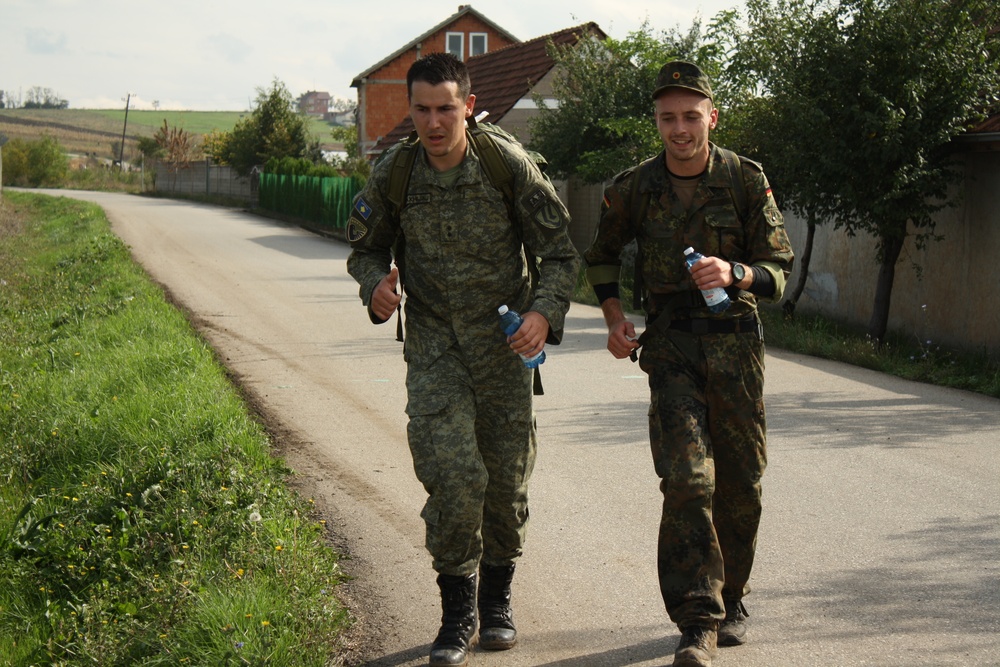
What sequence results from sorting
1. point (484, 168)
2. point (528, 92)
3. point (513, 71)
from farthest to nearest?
point (513, 71)
point (528, 92)
point (484, 168)

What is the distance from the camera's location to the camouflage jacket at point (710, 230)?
423cm

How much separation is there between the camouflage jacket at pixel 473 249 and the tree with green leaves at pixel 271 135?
48.1m

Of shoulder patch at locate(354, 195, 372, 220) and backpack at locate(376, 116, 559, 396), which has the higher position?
backpack at locate(376, 116, 559, 396)

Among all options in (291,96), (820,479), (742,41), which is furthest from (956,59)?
(291,96)

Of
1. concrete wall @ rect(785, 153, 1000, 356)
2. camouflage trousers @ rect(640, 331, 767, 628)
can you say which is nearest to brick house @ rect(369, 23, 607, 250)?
concrete wall @ rect(785, 153, 1000, 356)

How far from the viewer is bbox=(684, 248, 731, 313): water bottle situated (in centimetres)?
400

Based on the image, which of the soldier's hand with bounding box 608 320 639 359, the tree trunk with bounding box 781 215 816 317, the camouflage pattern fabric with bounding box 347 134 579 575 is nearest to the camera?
the camouflage pattern fabric with bounding box 347 134 579 575

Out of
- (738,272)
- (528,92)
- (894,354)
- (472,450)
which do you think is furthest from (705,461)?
(528,92)

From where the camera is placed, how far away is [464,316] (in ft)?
14.1

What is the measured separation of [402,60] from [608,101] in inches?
1277

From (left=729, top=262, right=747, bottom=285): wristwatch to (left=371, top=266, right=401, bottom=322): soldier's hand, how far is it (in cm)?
115

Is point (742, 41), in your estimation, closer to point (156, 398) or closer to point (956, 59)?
point (956, 59)

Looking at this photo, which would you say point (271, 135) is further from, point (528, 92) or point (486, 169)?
point (486, 169)

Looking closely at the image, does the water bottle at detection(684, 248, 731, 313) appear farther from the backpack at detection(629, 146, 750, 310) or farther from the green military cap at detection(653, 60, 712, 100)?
the green military cap at detection(653, 60, 712, 100)
